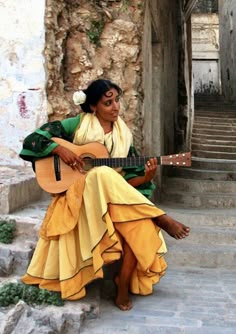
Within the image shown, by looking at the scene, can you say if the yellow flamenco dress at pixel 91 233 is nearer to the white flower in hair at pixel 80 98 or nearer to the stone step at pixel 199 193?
the white flower in hair at pixel 80 98

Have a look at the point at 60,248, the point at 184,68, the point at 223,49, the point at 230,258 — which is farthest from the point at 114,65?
the point at 223,49

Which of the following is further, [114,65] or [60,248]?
[114,65]

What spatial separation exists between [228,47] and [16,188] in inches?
676

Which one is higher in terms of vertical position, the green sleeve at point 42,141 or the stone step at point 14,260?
the green sleeve at point 42,141

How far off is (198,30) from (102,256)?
73.8ft

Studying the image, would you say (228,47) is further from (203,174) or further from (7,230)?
(7,230)

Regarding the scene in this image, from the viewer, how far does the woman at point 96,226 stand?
9.94ft

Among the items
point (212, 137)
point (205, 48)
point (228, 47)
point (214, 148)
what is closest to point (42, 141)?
point (214, 148)

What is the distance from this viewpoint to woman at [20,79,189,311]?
9.94 ft

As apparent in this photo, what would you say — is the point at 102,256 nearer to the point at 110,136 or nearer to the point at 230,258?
the point at 110,136

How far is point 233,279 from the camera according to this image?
13.7 feet

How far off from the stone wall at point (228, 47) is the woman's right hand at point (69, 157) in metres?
15.8

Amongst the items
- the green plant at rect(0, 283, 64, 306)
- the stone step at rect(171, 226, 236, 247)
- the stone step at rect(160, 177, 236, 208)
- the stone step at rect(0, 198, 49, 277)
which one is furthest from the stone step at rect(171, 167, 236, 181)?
the green plant at rect(0, 283, 64, 306)

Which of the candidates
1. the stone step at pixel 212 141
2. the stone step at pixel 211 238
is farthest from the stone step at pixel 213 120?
the stone step at pixel 211 238
